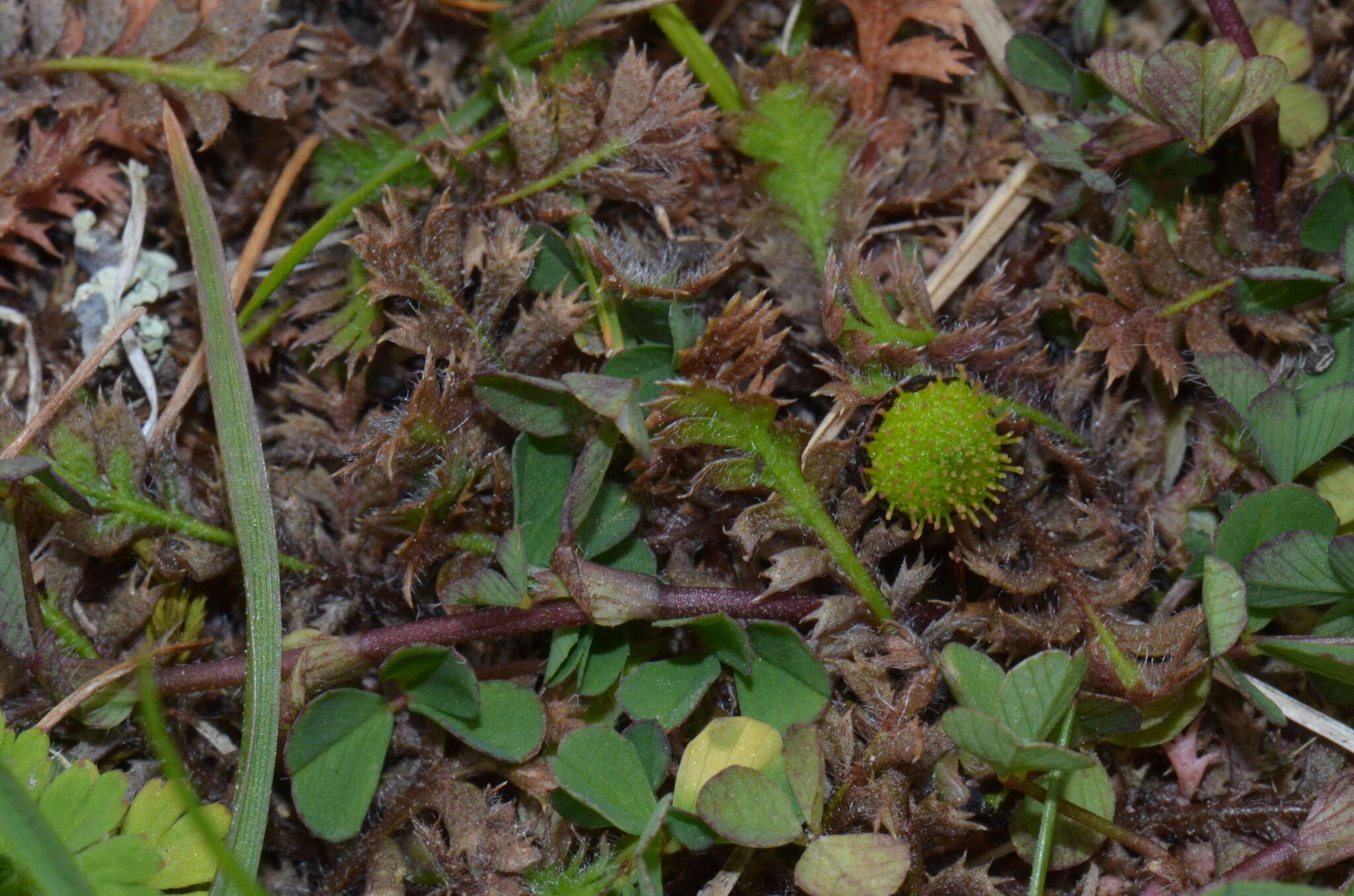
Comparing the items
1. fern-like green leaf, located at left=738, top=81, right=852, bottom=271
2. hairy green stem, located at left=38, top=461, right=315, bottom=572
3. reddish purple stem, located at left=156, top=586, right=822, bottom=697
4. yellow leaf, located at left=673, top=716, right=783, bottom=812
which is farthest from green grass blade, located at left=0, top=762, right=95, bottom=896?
fern-like green leaf, located at left=738, top=81, right=852, bottom=271

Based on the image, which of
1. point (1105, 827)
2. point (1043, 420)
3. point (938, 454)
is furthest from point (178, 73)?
point (1105, 827)

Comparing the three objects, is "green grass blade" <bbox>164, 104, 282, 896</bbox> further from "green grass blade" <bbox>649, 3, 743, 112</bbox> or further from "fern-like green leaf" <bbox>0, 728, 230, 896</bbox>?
"green grass blade" <bbox>649, 3, 743, 112</bbox>

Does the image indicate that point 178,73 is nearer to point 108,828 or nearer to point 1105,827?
point 108,828

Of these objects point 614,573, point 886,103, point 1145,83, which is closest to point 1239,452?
point 1145,83

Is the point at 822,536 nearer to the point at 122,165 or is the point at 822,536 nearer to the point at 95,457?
the point at 95,457

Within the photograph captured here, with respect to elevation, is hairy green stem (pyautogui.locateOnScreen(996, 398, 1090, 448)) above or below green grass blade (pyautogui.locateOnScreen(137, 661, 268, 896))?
above
